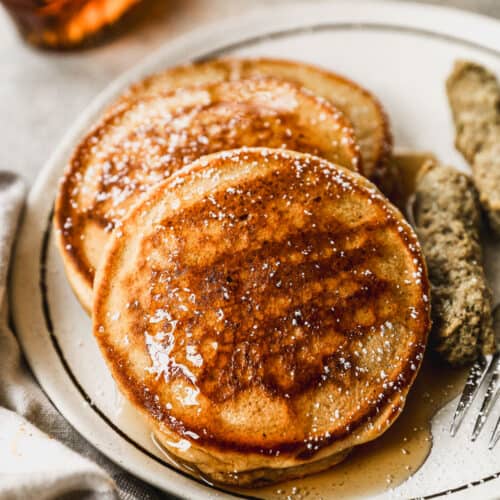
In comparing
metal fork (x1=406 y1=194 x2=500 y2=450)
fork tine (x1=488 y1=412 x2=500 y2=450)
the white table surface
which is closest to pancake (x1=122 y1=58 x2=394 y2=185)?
the white table surface

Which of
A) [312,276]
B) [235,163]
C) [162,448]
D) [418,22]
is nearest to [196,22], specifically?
[418,22]

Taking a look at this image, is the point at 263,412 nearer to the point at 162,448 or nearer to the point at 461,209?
the point at 162,448

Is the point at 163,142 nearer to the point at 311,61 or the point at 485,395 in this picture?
the point at 311,61

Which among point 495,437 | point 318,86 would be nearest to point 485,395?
point 495,437

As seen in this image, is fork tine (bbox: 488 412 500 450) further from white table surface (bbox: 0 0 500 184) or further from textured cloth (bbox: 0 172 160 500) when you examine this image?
white table surface (bbox: 0 0 500 184)

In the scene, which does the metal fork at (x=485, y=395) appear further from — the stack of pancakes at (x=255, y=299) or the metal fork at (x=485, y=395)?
the stack of pancakes at (x=255, y=299)

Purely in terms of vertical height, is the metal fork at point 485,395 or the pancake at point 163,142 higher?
the pancake at point 163,142

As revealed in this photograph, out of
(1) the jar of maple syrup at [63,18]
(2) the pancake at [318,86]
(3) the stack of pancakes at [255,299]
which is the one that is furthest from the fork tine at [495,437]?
(1) the jar of maple syrup at [63,18]

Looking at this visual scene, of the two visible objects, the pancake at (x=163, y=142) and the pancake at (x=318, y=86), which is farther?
the pancake at (x=318, y=86)
